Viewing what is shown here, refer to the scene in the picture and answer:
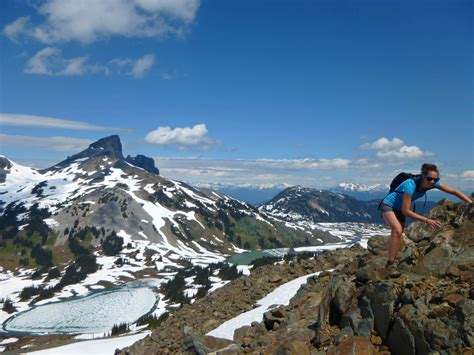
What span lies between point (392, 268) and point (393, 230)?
1577mm

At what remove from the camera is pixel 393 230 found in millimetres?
15469

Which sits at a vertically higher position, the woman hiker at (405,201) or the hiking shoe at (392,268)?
the woman hiker at (405,201)

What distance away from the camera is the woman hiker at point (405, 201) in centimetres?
1472

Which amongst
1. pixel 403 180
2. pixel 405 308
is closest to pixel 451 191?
pixel 403 180

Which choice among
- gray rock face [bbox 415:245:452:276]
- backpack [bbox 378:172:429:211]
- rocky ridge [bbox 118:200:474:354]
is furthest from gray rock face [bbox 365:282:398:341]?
backpack [bbox 378:172:429:211]

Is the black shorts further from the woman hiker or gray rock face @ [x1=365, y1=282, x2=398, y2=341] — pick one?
gray rock face @ [x1=365, y1=282, x2=398, y2=341]

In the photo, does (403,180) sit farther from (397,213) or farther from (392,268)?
(392,268)

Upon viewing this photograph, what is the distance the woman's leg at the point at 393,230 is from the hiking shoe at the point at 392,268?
0.18 m

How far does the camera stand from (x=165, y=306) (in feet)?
601

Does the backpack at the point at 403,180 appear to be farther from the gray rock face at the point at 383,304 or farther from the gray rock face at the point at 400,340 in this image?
the gray rock face at the point at 400,340

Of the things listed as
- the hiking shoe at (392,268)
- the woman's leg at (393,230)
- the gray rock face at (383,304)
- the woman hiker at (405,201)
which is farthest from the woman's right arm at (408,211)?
the gray rock face at (383,304)

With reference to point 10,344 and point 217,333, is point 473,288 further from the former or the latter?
point 10,344

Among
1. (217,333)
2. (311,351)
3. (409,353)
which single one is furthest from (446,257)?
(217,333)

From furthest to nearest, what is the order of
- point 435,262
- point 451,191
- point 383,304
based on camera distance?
point 451,191
point 435,262
point 383,304
